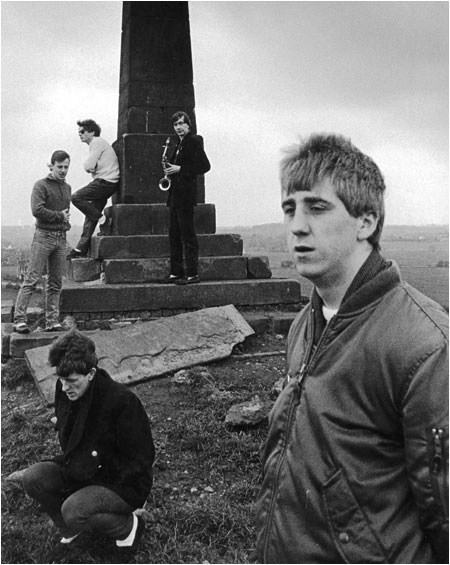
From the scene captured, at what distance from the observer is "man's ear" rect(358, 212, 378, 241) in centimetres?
180

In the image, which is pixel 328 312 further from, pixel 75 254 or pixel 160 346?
pixel 75 254

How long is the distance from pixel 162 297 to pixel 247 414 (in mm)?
3133

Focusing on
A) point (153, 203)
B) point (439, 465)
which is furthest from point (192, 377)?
point (439, 465)

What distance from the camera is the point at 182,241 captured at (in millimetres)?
7996

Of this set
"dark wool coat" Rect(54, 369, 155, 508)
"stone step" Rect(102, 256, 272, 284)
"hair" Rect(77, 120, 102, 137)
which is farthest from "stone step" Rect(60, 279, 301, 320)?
"dark wool coat" Rect(54, 369, 155, 508)

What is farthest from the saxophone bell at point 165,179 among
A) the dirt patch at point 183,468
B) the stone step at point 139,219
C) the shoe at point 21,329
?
the dirt patch at point 183,468

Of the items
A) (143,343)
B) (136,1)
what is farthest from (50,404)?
(136,1)

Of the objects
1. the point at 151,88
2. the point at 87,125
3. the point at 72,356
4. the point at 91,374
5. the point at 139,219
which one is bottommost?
the point at 91,374

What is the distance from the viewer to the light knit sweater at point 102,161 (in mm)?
8820

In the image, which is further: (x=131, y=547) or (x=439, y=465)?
(x=131, y=547)

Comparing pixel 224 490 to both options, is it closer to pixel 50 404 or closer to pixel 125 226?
pixel 50 404

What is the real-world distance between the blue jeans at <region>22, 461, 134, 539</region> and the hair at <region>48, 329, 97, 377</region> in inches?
25.7

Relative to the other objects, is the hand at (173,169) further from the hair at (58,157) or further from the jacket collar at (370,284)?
the jacket collar at (370,284)

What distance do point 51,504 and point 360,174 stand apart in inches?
109
